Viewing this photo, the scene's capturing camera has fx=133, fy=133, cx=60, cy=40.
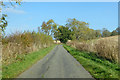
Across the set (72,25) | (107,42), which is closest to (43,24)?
(72,25)

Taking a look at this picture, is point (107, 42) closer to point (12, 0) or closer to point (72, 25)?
point (12, 0)

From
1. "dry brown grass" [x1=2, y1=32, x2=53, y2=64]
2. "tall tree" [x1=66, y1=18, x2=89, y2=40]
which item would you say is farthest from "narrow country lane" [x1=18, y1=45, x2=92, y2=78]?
"tall tree" [x1=66, y1=18, x2=89, y2=40]

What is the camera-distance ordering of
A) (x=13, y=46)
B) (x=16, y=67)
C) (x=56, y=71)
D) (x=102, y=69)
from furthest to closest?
1. (x=13, y=46)
2. (x=16, y=67)
3. (x=56, y=71)
4. (x=102, y=69)

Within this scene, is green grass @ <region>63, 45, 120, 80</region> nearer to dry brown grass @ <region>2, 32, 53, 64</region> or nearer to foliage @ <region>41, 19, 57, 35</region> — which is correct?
dry brown grass @ <region>2, 32, 53, 64</region>

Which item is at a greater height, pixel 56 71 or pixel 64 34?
pixel 64 34

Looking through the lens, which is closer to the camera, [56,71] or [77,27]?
[56,71]

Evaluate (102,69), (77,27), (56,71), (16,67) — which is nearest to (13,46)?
(16,67)

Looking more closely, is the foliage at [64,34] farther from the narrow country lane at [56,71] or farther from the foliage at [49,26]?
the narrow country lane at [56,71]

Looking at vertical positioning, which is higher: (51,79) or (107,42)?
(107,42)

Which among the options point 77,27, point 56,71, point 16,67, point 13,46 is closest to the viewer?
point 56,71

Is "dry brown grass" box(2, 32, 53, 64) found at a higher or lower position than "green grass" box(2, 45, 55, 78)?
higher

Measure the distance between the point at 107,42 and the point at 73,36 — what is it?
270 feet

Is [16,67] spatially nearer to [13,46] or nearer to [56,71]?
[56,71]

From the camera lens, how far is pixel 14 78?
7.16m
